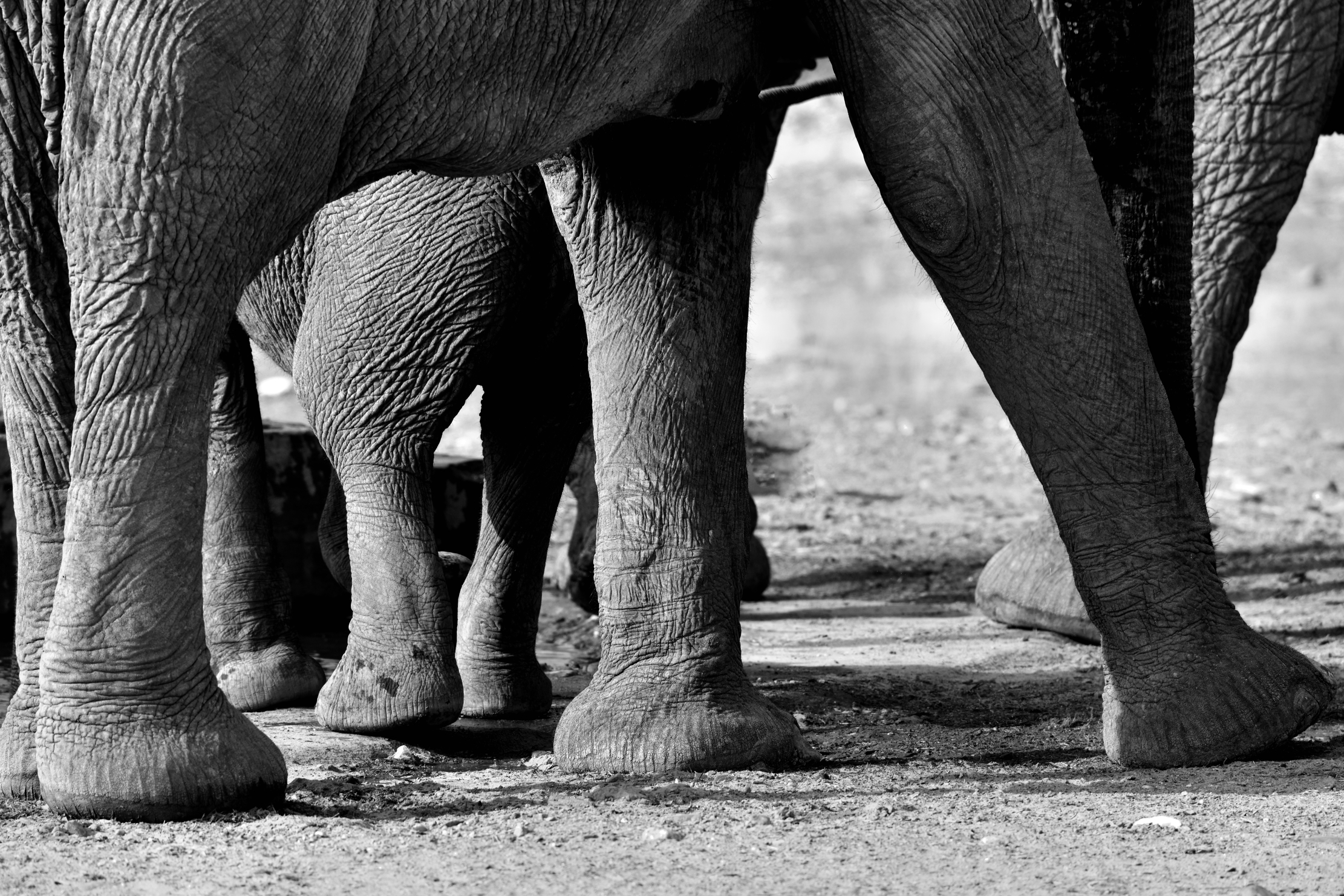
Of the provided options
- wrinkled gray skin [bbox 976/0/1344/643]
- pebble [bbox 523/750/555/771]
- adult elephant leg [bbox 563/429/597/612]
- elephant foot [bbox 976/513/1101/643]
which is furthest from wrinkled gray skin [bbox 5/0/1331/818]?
adult elephant leg [bbox 563/429/597/612]

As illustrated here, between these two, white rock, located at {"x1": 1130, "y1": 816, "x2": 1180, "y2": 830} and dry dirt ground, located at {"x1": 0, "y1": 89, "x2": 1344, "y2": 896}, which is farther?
white rock, located at {"x1": 1130, "y1": 816, "x2": 1180, "y2": 830}

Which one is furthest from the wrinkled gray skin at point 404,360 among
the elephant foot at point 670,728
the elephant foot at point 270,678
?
the elephant foot at point 270,678

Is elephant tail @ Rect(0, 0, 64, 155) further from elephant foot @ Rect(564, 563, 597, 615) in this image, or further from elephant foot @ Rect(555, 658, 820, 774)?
elephant foot @ Rect(564, 563, 597, 615)

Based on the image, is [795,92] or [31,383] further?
[795,92]

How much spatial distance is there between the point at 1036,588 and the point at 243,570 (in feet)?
7.20

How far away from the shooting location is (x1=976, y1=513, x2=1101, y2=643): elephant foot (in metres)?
5.87

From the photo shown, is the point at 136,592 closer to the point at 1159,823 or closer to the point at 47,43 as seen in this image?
the point at 47,43

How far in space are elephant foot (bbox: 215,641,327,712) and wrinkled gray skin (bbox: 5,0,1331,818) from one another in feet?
2.32

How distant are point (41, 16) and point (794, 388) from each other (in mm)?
9822

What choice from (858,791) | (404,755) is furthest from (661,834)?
(404,755)

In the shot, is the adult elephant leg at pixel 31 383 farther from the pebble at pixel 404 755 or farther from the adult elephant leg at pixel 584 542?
the adult elephant leg at pixel 584 542

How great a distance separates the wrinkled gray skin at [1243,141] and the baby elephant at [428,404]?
1.77 meters

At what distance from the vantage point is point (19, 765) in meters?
3.40

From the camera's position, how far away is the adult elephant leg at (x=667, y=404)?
12.9 ft
